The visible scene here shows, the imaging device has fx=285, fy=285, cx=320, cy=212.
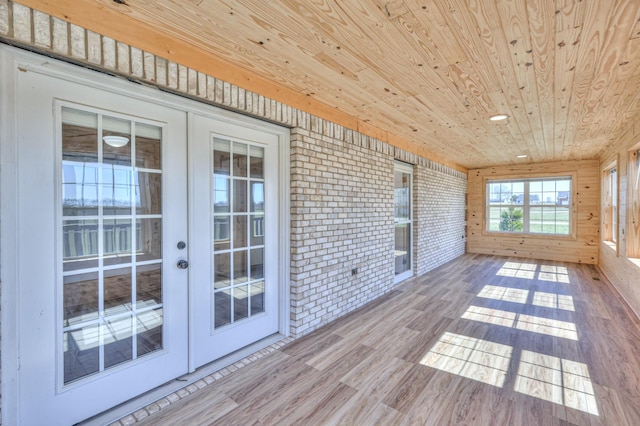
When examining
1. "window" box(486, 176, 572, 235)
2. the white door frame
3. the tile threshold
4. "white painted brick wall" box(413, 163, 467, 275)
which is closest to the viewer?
the white door frame

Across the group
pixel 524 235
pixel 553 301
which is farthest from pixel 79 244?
pixel 524 235

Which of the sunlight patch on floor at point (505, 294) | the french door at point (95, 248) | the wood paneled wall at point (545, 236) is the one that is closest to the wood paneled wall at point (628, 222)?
the sunlight patch on floor at point (505, 294)

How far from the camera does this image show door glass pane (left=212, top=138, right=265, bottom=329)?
250cm

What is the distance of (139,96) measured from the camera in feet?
6.40

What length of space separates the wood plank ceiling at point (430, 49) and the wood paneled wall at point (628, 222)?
65 cm

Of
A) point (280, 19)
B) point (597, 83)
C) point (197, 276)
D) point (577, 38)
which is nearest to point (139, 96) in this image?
point (280, 19)

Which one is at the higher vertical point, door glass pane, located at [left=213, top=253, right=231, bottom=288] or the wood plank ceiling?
the wood plank ceiling

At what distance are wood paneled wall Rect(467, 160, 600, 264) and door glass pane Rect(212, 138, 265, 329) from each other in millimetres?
7389

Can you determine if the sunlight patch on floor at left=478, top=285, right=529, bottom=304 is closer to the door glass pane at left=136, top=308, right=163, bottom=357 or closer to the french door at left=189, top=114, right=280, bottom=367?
the french door at left=189, top=114, right=280, bottom=367

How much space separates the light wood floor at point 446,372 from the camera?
1905 millimetres

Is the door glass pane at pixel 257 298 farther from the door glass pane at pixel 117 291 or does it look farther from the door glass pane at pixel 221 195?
the door glass pane at pixel 117 291

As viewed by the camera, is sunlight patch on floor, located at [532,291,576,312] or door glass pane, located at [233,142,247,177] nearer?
door glass pane, located at [233,142,247,177]

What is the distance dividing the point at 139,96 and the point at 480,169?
8.48m

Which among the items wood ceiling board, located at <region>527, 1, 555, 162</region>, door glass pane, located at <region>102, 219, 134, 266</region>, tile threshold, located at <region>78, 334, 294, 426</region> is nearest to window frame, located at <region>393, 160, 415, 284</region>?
wood ceiling board, located at <region>527, 1, 555, 162</region>
